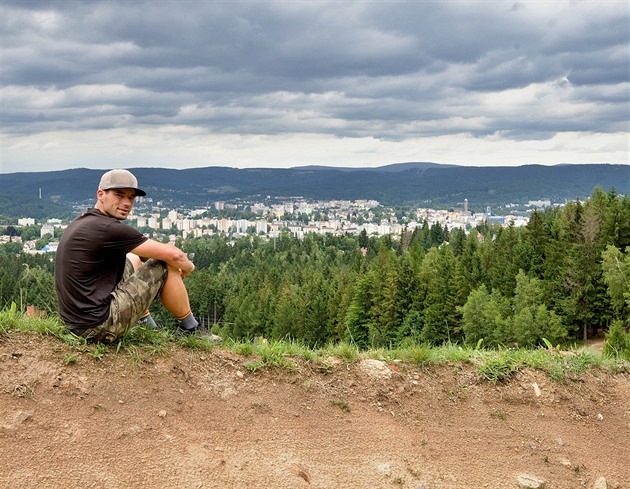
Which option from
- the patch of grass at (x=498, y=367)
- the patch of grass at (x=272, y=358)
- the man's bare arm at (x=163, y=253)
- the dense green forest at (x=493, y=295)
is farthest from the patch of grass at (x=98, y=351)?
the dense green forest at (x=493, y=295)

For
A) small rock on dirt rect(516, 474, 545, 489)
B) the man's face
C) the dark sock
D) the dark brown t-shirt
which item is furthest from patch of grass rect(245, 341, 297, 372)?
small rock on dirt rect(516, 474, 545, 489)

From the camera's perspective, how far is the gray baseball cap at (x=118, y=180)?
23.0 ft

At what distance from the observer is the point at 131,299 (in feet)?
22.9

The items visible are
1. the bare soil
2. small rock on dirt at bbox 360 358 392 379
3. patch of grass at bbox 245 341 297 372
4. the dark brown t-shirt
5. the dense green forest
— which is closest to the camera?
the bare soil

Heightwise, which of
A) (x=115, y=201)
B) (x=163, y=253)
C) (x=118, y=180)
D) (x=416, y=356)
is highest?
(x=118, y=180)

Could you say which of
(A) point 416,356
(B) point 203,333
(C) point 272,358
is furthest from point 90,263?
(A) point 416,356

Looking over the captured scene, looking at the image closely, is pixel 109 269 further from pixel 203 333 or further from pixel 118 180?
pixel 203 333

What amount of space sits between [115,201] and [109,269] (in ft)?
2.55

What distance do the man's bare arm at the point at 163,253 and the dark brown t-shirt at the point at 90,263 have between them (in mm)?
72

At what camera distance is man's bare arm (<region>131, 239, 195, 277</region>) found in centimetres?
675

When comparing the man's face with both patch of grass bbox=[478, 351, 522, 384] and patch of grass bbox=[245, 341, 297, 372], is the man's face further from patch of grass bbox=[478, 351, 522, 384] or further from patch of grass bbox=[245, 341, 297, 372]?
patch of grass bbox=[478, 351, 522, 384]

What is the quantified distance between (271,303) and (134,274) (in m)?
65.2

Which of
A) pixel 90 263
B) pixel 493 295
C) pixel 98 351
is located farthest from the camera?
pixel 493 295

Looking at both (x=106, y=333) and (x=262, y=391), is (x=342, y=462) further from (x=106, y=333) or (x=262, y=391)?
(x=106, y=333)
